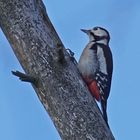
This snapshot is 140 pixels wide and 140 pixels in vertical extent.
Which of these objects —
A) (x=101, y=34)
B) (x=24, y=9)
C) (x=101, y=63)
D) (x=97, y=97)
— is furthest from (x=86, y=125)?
(x=101, y=34)

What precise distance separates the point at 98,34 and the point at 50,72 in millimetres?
2525

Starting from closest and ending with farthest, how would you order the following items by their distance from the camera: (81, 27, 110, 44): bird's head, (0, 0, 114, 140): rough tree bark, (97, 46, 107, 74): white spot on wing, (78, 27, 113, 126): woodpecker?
(0, 0, 114, 140): rough tree bark → (78, 27, 113, 126): woodpecker → (97, 46, 107, 74): white spot on wing → (81, 27, 110, 44): bird's head

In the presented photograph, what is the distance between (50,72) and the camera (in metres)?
2.85

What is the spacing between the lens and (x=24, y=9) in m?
3.02

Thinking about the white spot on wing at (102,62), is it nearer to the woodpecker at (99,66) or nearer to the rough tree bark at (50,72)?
the woodpecker at (99,66)

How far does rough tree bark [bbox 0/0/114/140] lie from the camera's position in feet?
8.69

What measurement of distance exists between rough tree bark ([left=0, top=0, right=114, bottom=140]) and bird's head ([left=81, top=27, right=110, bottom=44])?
215 centimetres

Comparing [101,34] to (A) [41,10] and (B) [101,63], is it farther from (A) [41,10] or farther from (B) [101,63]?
(A) [41,10]

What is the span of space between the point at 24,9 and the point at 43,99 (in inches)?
27.1

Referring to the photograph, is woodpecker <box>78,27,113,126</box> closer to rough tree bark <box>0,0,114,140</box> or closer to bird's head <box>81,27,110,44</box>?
bird's head <box>81,27,110,44</box>

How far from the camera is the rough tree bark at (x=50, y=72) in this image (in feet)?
8.69

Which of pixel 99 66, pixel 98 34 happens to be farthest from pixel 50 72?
pixel 98 34

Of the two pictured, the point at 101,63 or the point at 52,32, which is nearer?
the point at 52,32

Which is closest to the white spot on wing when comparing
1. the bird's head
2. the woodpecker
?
the woodpecker
